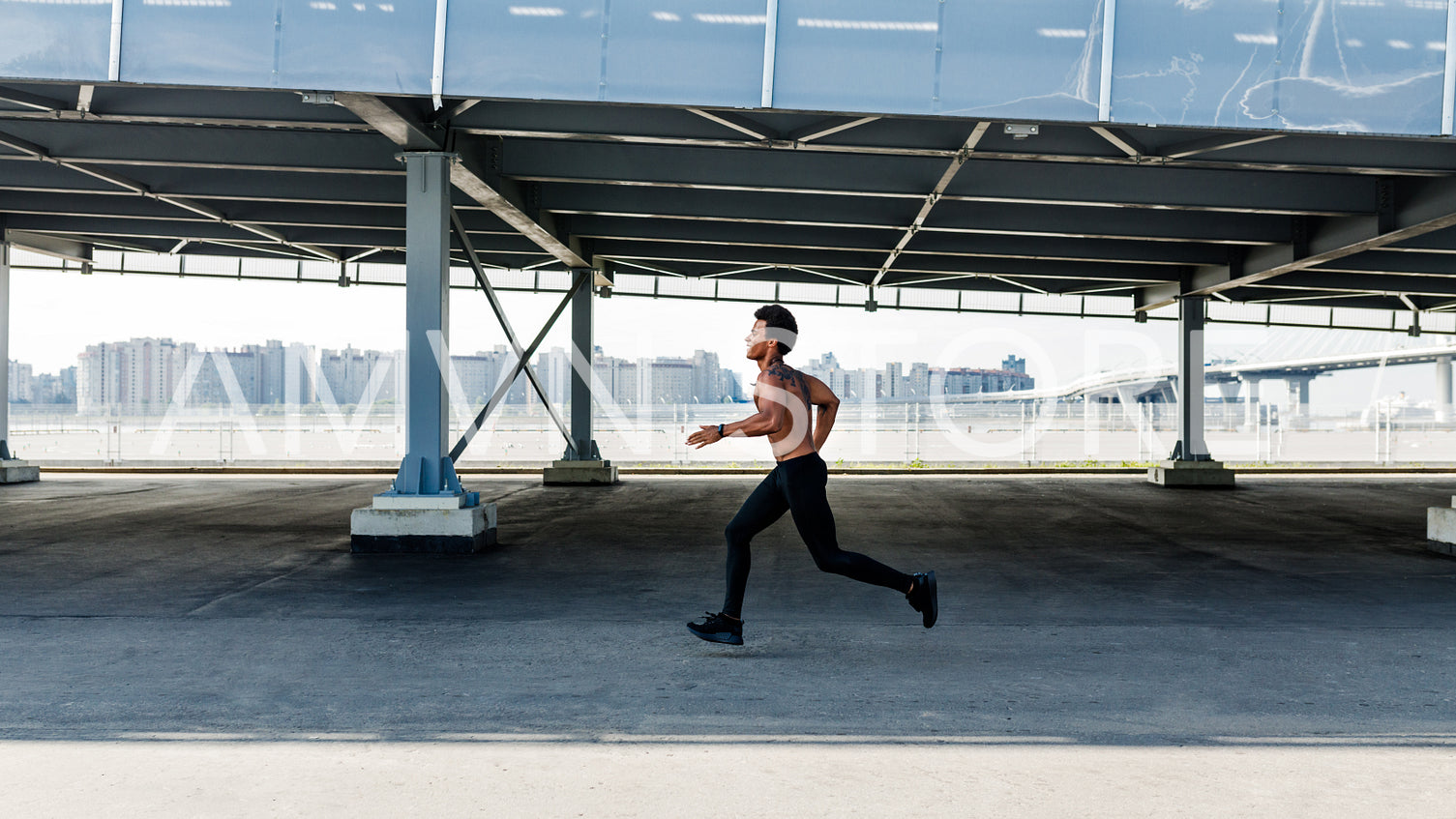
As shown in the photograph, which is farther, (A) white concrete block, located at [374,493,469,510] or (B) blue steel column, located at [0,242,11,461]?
(B) blue steel column, located at [0,242,11,461]

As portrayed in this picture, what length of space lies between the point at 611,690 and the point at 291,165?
9.47m

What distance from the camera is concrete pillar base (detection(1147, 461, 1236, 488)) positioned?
20969 millimetres

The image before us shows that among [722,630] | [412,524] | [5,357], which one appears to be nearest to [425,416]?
[412,524]

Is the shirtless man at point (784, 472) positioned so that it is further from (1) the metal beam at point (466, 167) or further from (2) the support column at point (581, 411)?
(2) the support column at point (581, 411)

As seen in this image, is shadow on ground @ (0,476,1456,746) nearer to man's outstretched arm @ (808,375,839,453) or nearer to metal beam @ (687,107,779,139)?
man's outstretched arm @ (808,375,839,453)

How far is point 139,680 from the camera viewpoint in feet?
17.0

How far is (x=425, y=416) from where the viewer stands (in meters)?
10.5

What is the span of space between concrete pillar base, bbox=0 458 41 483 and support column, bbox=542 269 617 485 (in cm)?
1042

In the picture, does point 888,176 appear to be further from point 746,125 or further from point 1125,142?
point 746,125

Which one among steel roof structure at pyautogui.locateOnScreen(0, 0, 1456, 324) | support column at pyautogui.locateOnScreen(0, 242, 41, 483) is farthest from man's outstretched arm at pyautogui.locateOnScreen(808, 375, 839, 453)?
support column at pyautogui.locateOnScreen(0, 242, 41, 483)

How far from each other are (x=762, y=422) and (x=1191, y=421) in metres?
18.7

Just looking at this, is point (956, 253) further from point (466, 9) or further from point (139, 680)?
point (139, 680)

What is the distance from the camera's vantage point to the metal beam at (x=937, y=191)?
33.0 feet

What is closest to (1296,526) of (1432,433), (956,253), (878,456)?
(956,253)
